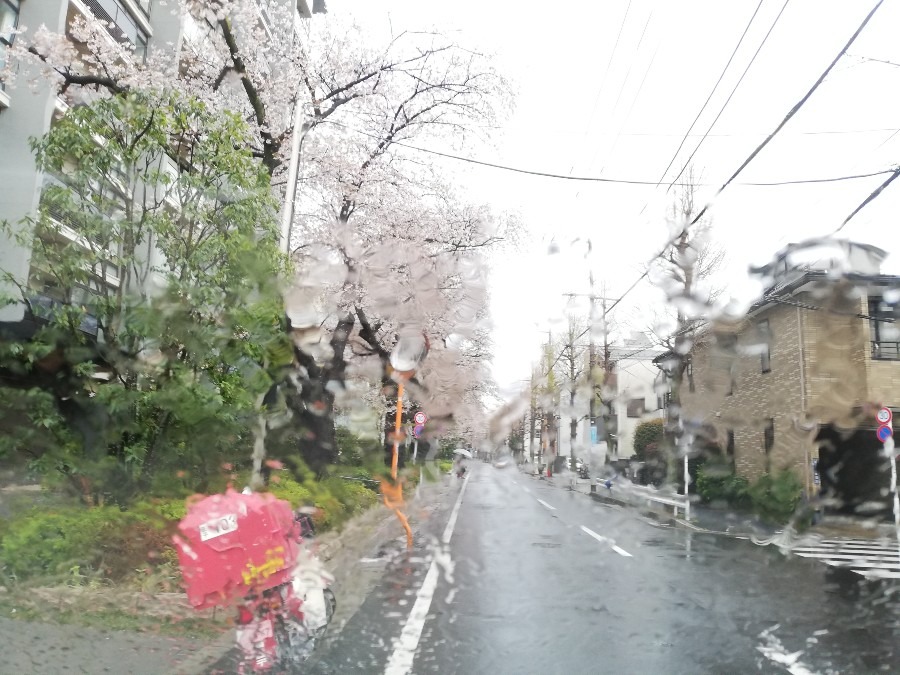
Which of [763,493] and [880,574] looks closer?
[880,574]

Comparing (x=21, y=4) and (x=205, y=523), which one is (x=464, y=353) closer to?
(x=21, y=4)

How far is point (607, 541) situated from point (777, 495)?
3.96 metres

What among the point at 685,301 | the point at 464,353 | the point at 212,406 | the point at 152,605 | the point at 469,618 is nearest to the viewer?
the point at 152,605

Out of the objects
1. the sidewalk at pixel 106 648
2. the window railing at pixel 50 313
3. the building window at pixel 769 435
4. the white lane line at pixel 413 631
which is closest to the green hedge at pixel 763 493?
the building window at pixel 769 435

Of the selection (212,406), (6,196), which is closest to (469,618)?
(212,406)

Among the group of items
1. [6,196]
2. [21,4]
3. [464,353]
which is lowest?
[464,353]

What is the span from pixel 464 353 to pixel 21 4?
1371cm

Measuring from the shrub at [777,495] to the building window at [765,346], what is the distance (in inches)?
82.0

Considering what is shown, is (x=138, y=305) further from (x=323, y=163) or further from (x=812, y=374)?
(x=812, y=374)

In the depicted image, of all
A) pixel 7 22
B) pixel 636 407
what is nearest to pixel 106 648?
pixel 7 22

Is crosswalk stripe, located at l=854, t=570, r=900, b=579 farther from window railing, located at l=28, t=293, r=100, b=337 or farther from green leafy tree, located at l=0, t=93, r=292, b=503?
window railing, located at l=28, t=293, r=100, b=337

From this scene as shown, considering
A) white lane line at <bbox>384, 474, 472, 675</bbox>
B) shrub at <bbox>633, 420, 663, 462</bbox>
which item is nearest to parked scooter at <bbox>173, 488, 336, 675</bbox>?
white lane line at <bbox>384, 474, 472, 675</bbox>

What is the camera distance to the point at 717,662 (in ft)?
13.2

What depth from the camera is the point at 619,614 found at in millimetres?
5293
